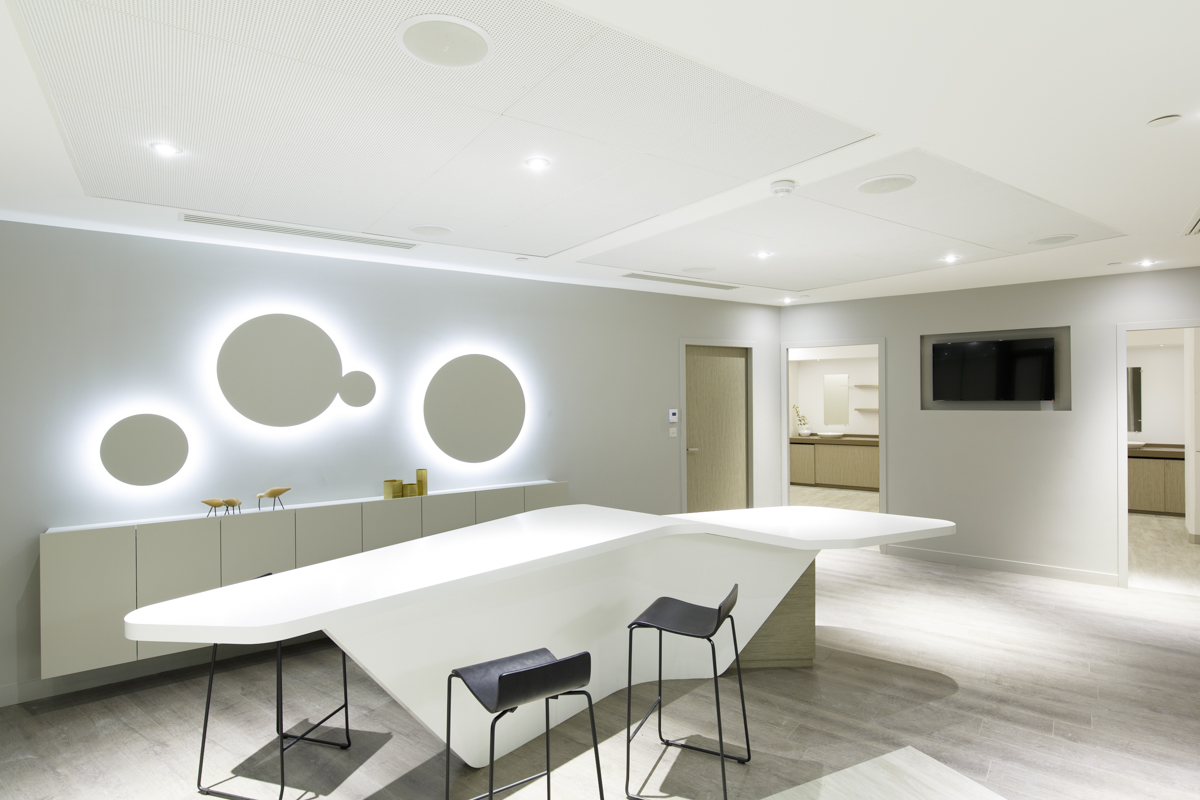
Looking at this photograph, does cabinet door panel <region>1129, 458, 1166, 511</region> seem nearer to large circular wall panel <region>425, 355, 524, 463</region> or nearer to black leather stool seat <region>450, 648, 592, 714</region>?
large circular wall panel <region>425, 355, 524, 463</region>

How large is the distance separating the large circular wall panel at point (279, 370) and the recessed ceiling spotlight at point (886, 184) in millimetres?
3407

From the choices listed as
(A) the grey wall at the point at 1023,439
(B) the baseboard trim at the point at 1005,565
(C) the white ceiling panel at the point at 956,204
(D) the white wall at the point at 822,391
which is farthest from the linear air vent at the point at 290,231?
(D) the white wall at the point at 822,391

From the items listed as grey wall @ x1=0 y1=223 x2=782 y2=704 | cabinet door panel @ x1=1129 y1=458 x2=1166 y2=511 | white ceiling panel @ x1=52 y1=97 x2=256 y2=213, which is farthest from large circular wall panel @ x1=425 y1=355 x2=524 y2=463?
cabinet door panel @ x1=1129 y1=458 x2=1166 y2=511

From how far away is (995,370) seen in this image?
5.86 metres

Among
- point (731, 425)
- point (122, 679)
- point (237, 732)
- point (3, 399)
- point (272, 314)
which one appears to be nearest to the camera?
point (237, 732)

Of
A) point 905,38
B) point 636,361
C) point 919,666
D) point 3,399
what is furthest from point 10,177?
point 919,666

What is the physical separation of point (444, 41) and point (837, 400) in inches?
419

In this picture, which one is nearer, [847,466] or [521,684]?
[521,684]

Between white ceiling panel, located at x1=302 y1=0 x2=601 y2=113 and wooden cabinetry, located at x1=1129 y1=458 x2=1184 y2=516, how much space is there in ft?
30.5

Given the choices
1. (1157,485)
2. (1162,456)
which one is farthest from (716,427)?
(1157,485)

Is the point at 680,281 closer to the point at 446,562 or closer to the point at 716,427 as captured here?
the point at 716,427

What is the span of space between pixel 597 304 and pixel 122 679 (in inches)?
166

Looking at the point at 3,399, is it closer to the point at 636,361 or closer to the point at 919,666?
the point at 636,361

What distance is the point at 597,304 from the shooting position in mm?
5801
